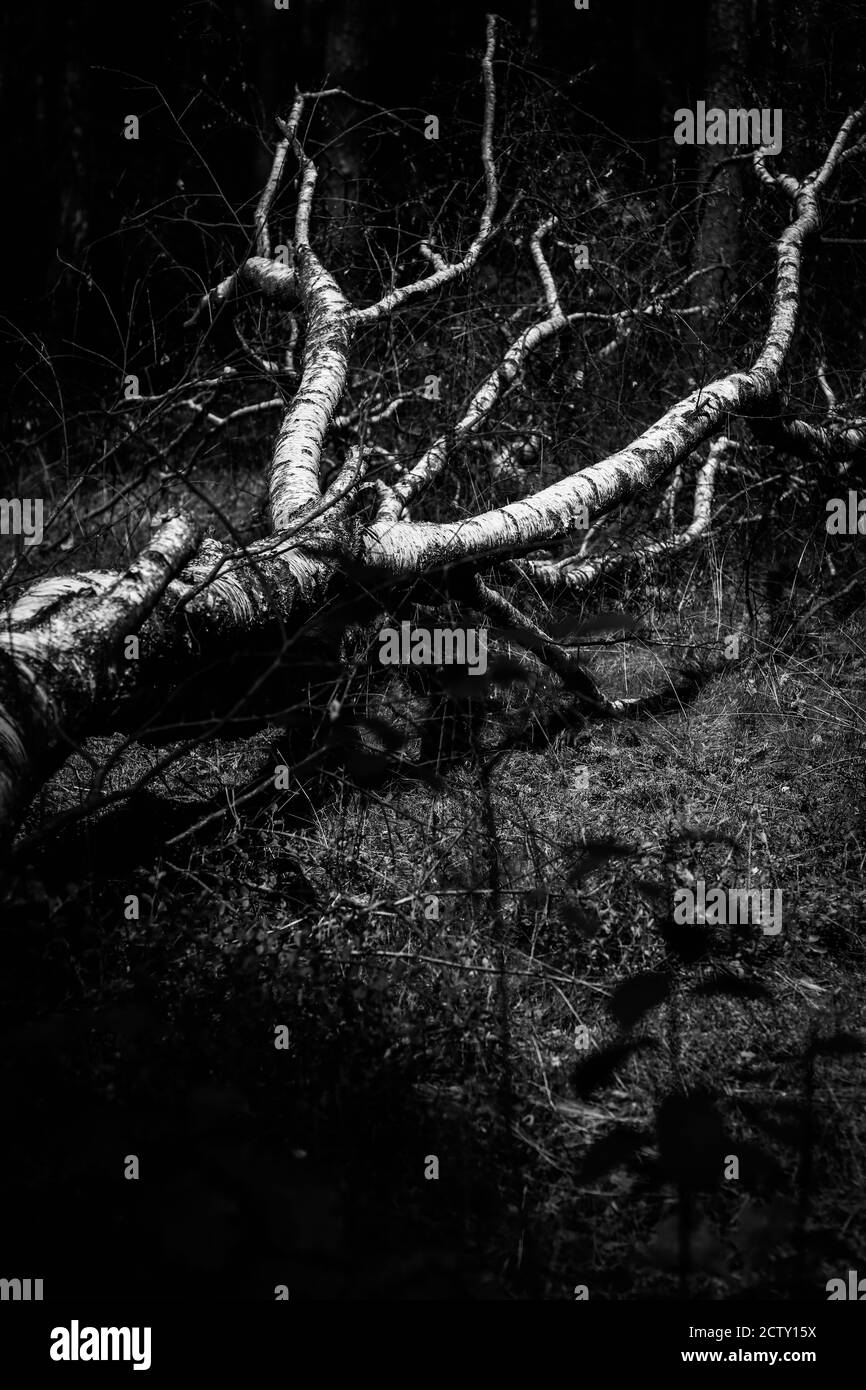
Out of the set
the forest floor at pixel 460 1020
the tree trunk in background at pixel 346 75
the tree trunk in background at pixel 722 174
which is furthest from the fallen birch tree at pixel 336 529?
the tree trunk in background at pixel 346 75

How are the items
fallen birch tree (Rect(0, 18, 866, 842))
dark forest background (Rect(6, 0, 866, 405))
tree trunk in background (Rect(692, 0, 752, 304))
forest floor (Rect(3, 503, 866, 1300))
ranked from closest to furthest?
forest floor (Rect(3, 503, 866, 1300)), fallen birch tree (Rect(0, 18, 866, 842)), tree trunk in background (Rect(692, 0, 752, 304)), dark forest background (Rect(6, 0, 866, 405))

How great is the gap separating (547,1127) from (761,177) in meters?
5.02

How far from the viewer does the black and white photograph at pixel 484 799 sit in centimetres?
163

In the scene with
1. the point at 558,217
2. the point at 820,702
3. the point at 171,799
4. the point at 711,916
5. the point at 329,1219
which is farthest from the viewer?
the point at 558,217

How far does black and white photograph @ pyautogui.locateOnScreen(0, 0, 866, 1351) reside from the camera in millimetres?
1631

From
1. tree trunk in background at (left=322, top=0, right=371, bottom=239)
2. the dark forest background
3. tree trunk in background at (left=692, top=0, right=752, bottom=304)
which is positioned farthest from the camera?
tree trunk in background at (left=322, top=0, right=371, bottom=239)

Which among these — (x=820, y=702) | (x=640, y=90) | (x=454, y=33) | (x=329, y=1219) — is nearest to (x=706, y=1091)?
(x=329, y=1219)

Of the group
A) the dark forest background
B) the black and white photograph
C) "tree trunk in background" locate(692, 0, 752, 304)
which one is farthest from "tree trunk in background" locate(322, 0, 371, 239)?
"tree trunk in background" locate(692, 0, 752, 304)

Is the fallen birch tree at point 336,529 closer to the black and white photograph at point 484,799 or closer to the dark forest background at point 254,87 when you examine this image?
the black and white photograph at point 484,799

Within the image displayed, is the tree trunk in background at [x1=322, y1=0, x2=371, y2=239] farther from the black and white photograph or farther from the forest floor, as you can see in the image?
the forest floor

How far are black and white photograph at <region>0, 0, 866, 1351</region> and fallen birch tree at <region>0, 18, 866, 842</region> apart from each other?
2 cm

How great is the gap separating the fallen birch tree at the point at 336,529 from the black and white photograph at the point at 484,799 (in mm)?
17

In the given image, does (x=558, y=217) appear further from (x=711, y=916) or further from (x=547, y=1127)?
(x=547, y=1127)
